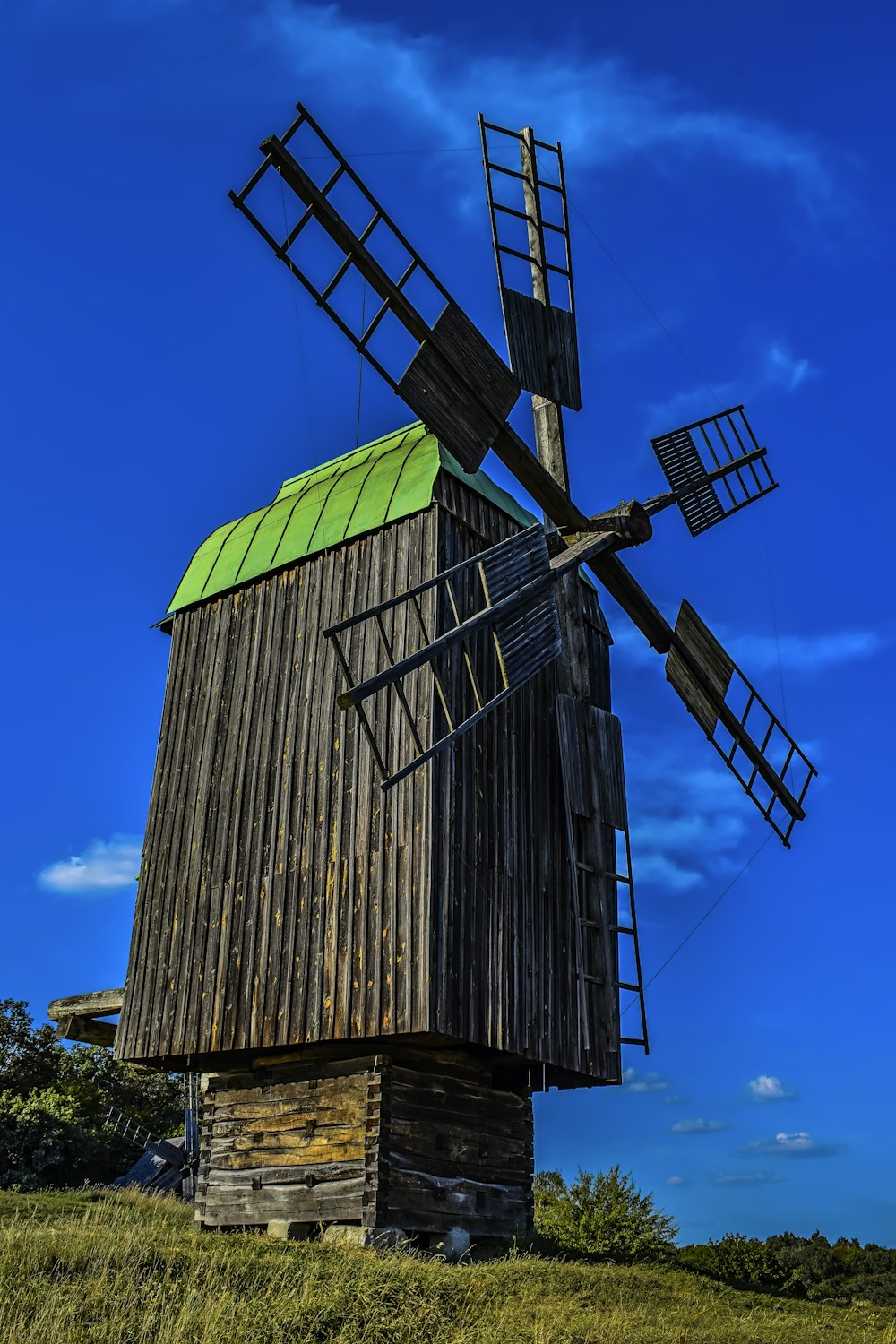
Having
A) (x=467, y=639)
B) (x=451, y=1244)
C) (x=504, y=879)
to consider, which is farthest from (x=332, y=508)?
(x=451, y=1244)

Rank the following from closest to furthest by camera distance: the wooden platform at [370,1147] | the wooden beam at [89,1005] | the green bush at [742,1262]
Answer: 1. the wooden platform at [370,1147]
2. the wooden beam at [89,1005]
3. the green bush at [742,1262]

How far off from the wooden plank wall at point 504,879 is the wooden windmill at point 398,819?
4cm

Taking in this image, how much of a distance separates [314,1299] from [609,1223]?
1103cm

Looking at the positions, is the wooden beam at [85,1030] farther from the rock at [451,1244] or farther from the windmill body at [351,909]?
the rock at [451,1244]

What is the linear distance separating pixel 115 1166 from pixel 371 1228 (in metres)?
13.7

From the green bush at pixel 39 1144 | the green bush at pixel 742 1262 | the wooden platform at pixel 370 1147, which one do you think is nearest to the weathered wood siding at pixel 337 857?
the wooden platform at pixel 370 1147

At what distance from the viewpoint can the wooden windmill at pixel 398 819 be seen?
12.5 metres

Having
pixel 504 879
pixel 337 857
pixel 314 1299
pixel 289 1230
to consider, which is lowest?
pixel 314 1299

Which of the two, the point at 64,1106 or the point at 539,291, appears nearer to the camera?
the point at 539,291

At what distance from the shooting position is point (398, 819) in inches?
510

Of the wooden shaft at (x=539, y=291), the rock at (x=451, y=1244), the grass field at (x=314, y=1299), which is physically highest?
the wooden shaft at (x=539, y=291)

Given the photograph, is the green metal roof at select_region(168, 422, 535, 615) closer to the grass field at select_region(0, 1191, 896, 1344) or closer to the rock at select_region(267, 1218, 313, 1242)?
the rock at select_region(267, 1218, 313, 1242)

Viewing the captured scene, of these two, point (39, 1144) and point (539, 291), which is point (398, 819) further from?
point (39, 1144)

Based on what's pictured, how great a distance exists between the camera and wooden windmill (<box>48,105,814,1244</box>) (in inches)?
494
